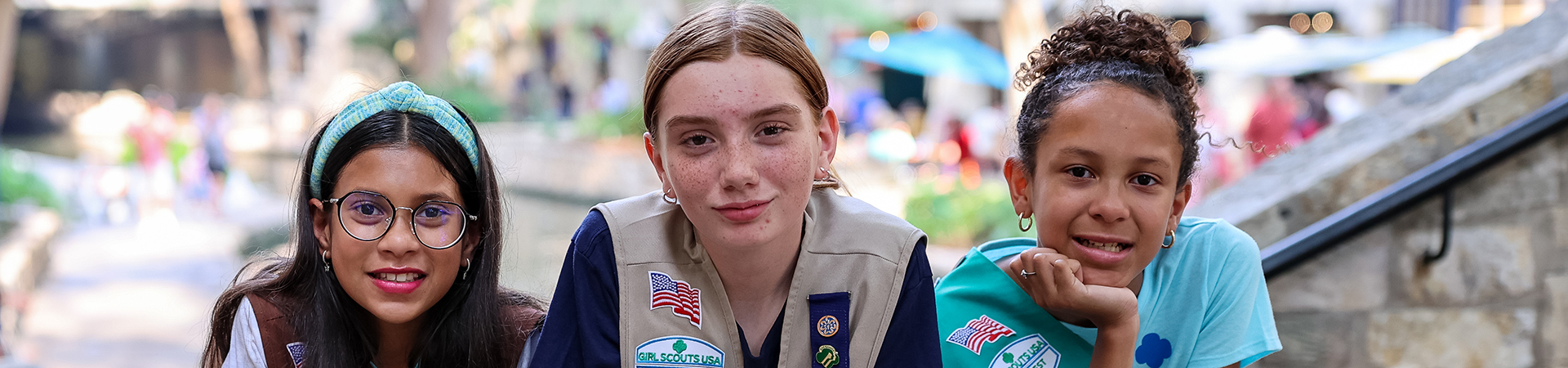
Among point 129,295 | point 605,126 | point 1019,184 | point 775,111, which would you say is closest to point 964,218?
point 1019,184

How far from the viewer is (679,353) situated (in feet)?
5.59

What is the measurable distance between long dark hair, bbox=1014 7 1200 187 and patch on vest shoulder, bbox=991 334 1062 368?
1.02ft

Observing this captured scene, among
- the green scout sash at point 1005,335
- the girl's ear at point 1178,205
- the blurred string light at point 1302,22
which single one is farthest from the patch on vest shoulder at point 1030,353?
the blurred string light at point 1302,22

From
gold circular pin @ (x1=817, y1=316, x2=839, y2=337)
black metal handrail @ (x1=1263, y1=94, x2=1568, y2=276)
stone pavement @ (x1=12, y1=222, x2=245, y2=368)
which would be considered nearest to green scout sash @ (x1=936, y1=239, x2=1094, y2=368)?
gold circular pin @ (x1=817, y1=316, x2=839, y2=337)

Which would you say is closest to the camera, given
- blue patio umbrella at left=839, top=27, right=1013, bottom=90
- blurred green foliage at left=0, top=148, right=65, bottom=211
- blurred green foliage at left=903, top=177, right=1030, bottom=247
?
blurred green foliage at left=903, top=177, right=1030, bottom=247

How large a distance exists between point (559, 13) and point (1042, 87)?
1661cm

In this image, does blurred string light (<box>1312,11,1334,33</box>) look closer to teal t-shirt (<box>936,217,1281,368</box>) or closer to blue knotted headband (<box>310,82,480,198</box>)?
teal t-shirt (<box>936,217,1281,368</box>)

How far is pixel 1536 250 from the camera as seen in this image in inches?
107

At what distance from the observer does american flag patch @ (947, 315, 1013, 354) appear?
1.97 metres

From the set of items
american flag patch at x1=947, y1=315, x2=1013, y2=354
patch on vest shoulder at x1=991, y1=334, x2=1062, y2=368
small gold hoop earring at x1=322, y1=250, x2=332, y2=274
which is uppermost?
small gold hoop earring at x1=322, y1=250, x2=332, y2=274

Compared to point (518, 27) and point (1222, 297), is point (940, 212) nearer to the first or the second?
point (1222, 297)

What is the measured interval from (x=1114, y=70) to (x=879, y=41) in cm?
1346

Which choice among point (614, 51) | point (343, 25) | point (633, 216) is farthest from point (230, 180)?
point (633, 216)

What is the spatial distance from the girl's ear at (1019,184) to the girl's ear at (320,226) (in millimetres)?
1304
